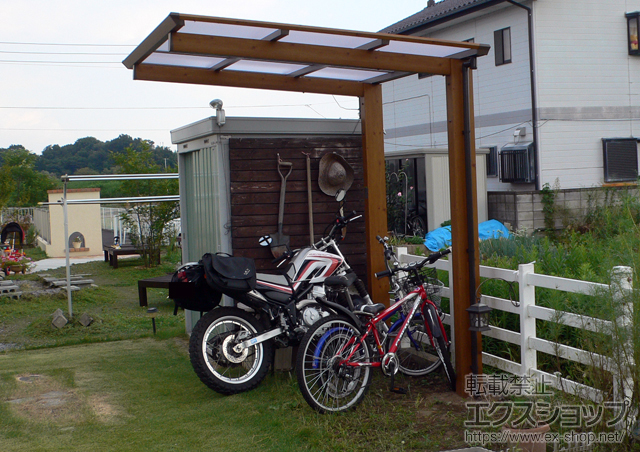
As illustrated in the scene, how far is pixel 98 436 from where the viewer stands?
408cm

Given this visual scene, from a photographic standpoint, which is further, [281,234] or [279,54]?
[281,234]

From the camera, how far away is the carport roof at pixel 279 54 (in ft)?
13.1

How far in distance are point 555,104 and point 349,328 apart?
12.2 metres

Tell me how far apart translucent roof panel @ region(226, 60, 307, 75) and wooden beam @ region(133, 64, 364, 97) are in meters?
0.06

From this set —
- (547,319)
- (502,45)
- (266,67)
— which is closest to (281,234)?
(266,67)

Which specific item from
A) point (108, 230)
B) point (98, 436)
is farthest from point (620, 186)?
point (108, 230)

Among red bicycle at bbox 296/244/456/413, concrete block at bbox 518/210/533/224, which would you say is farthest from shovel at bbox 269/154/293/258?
concrete block at bbox 518/210/533/224

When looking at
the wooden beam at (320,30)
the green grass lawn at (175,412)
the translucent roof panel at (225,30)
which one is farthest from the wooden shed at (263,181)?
the wooden beam at (320,30)

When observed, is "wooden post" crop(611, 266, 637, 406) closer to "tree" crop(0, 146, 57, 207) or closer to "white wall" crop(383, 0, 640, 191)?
"white wall" crop(383, 0, 640, 191)

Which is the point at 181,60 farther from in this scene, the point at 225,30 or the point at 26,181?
the point at 26,181

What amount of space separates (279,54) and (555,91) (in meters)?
12.3

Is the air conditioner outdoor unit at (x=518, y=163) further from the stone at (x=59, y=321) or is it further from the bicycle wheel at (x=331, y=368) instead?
the bicycle wheel at (x=331, y=368)

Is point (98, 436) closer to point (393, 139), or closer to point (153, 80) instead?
point (153, 80)

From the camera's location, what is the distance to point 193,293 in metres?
4.80
